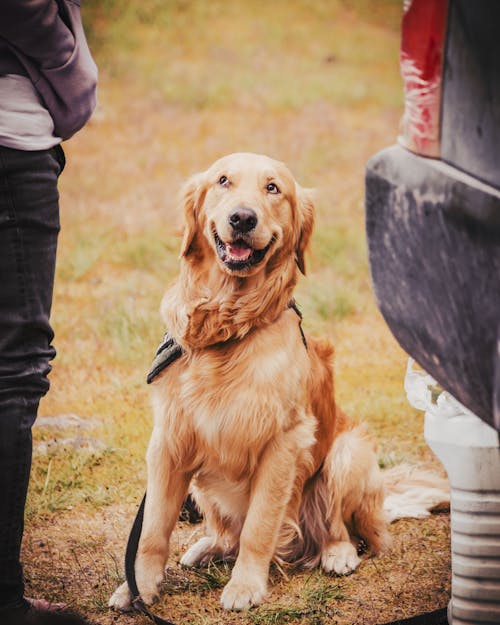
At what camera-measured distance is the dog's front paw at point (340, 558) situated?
9.06 ft

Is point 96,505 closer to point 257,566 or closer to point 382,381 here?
point 257,566

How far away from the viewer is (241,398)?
2.55 metres

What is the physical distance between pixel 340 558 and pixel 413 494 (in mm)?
528

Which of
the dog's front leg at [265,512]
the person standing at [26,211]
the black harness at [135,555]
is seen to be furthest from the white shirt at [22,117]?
the dog's front leg at [265,512]

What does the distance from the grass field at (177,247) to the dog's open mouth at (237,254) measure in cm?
31

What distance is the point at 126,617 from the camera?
2.42 meters

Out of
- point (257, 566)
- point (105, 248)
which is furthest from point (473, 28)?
point (105, 248)

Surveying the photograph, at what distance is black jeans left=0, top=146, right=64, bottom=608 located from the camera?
2.01m

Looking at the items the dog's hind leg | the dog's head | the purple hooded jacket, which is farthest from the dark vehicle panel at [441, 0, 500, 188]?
the dog's hind leg

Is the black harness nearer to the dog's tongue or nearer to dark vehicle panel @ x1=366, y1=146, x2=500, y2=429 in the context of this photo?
the dog's tongue

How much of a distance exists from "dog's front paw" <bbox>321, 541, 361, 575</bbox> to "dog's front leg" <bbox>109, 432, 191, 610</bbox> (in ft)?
1.85

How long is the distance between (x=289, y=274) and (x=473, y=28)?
55.9 inches

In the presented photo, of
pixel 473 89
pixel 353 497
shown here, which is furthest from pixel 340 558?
pixel 473 89

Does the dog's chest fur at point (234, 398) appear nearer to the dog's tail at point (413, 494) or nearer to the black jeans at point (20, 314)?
the black jeans at point (20, 314)
